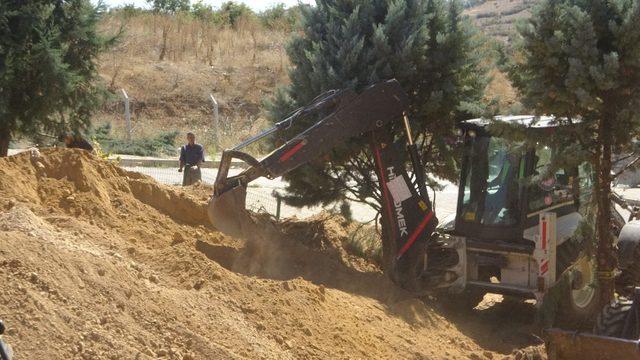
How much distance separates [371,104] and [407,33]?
4.30ft

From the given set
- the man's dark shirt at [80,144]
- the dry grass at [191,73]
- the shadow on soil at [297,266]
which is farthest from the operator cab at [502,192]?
the dry grass at [191,73]

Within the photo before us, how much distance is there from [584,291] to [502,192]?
1403 mm

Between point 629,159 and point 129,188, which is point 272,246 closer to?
point 129,188

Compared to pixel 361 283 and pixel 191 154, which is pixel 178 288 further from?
pixel 191 154

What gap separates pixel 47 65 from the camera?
1281 centimetres

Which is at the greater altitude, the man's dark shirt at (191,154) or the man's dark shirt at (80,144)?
the man's dark shirt at (80,144)

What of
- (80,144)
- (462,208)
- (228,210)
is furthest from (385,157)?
(80,144)

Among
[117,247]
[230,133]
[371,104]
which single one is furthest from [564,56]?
[230,133]

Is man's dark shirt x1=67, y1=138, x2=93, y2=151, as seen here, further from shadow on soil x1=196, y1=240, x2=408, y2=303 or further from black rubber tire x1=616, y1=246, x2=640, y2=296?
Result: black rubber tire x1=616, y1=246, x2=640, y2=296

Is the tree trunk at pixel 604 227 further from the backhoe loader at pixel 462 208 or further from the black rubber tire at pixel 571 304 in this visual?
the backhoe loader at pixel 462 208

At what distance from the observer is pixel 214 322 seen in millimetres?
7043

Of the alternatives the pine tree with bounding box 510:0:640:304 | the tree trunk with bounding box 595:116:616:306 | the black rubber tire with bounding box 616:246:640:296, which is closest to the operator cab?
the black rubber tire with bounding box 616:246:640:296

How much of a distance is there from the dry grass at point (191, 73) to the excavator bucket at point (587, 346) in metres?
25.1

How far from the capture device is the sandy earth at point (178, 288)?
624cm
